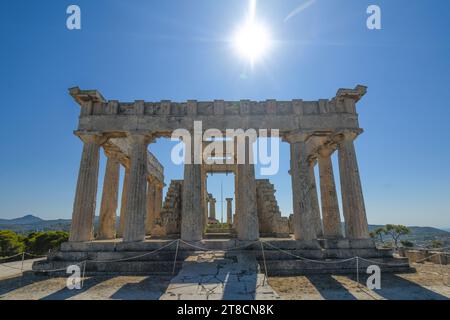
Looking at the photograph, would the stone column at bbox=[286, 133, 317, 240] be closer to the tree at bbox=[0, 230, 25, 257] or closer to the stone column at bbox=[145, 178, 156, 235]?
the stone column at bbox=[145, 178, 156, 235]

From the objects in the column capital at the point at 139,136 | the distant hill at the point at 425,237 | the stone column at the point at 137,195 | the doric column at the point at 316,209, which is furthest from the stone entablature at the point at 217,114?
the distant hill at the point at 425,237

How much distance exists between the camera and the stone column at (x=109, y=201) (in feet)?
56.7

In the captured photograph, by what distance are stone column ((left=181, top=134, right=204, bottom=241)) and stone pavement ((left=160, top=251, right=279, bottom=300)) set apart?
88.9 inches

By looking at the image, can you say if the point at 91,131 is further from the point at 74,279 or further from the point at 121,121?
the point at 74,279

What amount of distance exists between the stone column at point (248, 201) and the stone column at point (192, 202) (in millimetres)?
2277

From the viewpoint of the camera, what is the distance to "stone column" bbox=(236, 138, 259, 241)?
44.1 ft

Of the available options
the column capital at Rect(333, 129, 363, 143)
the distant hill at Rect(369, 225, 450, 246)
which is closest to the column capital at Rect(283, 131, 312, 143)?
the column capital at Rect(333, 129, 363, 143)

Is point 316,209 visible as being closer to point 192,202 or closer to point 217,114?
point 192,202

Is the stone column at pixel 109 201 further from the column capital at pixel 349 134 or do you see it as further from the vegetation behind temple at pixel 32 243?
the column capital at pixel 349 134

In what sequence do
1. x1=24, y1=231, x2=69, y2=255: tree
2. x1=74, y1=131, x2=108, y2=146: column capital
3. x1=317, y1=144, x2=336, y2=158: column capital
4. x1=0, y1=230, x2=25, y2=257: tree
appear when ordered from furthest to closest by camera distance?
x1=24, y1=231, x2=69, y2=255: tree, x1=0, y1=230, x2=25, y2=257: tree, x1=317, y1=144, x2=336, y2=158: column capital, x1=74, y1=131, x2=108, y2=146: column capital

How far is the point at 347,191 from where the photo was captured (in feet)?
46.9

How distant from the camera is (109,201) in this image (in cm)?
1745

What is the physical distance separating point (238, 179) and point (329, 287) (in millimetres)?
7769

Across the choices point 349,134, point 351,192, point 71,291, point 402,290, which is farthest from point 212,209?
point 402,290
